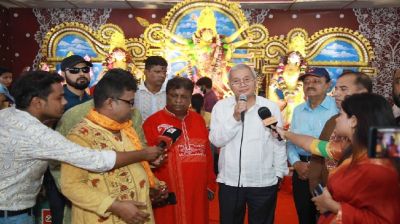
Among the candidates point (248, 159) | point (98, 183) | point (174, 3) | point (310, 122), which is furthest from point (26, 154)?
point (174, 3)

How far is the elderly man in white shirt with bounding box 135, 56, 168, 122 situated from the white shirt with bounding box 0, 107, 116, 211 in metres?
1.96

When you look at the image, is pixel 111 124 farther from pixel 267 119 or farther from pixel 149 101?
pixel 149 101

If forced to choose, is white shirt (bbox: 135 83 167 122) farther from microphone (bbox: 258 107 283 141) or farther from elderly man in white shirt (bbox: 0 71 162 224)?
elderly man in white shirt (bbox: 0 71 162 224)

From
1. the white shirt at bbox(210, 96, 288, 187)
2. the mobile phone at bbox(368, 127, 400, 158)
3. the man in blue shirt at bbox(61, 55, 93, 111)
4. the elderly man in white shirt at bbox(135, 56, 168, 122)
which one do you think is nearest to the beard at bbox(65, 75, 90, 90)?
the man in blue shirt at bbox(61, 55, 93, 111)

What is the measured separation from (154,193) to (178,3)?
5.81m

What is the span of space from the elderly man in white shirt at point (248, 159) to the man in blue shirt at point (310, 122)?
45cm

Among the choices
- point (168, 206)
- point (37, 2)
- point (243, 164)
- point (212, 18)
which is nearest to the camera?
point (243, 164)

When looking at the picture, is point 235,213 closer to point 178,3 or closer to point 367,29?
point 178,3

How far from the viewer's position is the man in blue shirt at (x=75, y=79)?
3.08 meters

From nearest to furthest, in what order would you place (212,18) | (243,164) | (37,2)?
(243,164), (212,18), (37,2)

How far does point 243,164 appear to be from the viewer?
9.39 ft

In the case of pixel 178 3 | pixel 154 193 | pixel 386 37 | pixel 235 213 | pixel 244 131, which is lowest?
pixel 235 213

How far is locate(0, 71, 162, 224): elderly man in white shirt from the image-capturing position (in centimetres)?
186

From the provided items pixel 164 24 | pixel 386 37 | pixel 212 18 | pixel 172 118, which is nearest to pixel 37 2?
pixel 164 24
